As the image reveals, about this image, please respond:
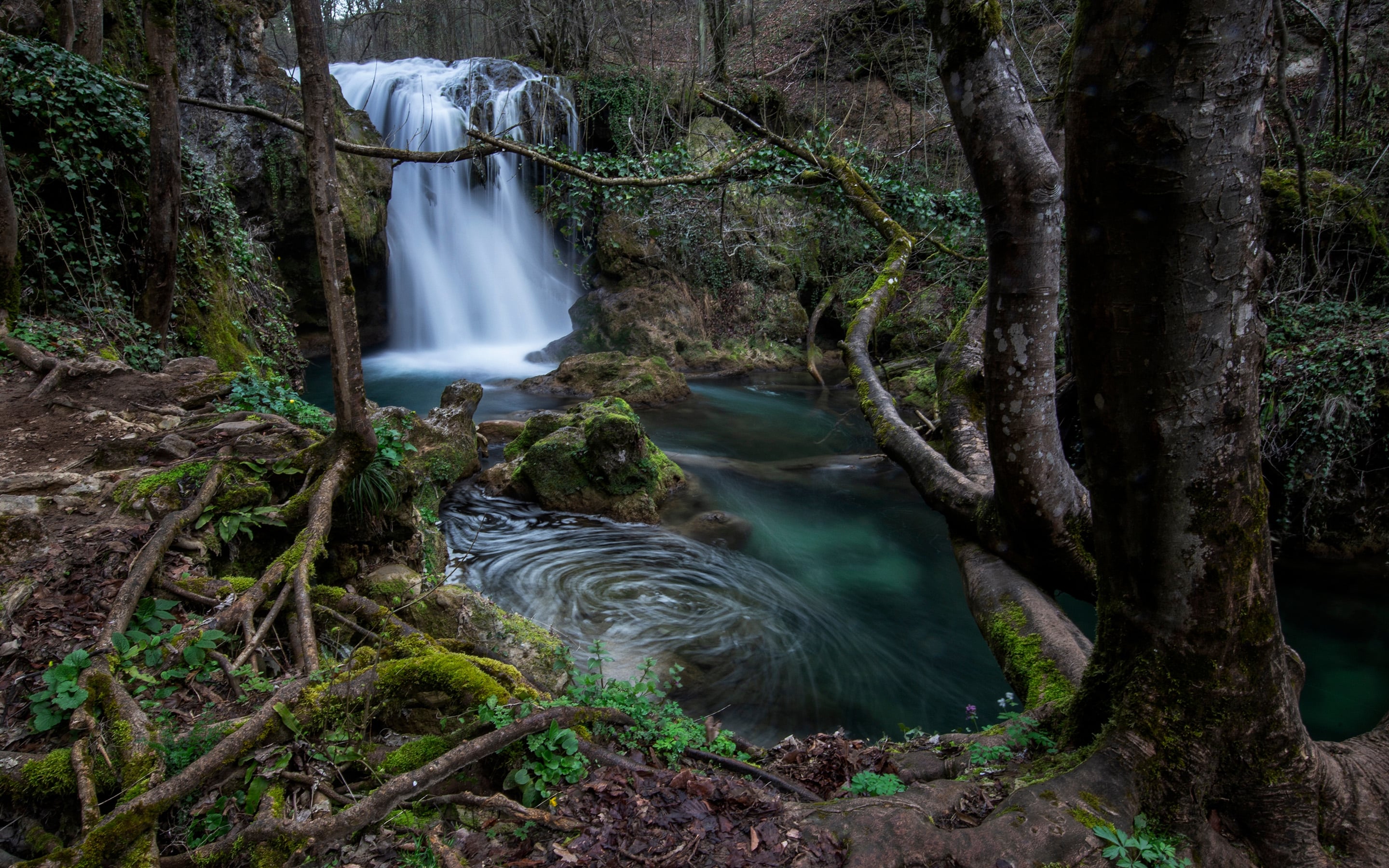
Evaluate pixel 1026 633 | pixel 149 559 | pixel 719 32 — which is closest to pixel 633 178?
pixel 149 559

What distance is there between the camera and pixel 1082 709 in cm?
233

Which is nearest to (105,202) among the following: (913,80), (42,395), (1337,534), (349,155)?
(42,395)

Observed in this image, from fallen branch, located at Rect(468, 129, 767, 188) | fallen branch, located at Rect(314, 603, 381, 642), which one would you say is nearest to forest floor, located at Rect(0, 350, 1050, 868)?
fallen branch, located at Rect(314, 603, 381, 642)

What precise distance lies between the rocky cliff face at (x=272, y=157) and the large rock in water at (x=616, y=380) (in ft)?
16.5

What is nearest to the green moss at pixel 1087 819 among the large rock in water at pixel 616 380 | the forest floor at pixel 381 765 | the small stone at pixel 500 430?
the forest floor at pixel 381 765

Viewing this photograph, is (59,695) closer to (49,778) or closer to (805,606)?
(49,778)

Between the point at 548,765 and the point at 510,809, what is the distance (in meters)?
0.19

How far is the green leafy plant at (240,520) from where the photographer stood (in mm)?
3691

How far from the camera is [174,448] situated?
4.36m

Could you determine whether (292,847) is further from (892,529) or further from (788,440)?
(788,440)

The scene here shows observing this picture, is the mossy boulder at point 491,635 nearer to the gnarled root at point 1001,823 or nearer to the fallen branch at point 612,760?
the fallen branch at point 612,760

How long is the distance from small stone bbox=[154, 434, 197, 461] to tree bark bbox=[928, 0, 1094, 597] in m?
4.89

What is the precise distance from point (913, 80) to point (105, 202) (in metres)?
16.3

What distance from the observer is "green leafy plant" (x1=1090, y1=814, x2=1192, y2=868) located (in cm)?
185
